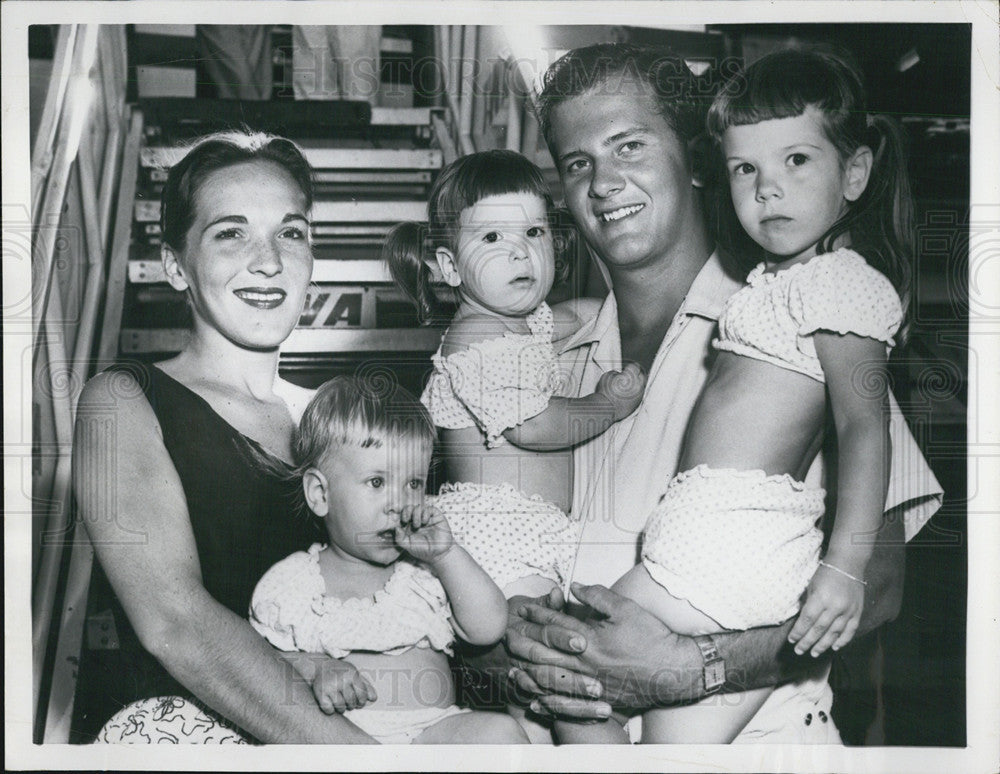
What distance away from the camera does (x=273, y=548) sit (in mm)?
2232

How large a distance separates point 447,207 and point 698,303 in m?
0.61

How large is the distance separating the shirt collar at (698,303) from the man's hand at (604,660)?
0.56 m

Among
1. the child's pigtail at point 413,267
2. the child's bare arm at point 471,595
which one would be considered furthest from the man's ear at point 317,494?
the child's pigtail at point 413,267

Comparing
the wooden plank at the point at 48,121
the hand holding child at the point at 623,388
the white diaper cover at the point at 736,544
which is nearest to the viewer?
the white diaper cover at the point at 736,544

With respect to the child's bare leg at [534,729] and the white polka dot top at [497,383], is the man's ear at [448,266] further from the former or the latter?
the child's bare leg at [534,729]

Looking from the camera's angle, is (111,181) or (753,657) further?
(111,181)

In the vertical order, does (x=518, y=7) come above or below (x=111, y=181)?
above

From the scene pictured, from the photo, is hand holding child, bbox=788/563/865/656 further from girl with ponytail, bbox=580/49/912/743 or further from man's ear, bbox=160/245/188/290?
man's ear, bbox=160/245/188/290

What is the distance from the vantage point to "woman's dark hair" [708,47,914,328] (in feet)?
7.26

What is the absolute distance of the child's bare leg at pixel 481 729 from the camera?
88.7 inches

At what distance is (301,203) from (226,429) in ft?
1.79

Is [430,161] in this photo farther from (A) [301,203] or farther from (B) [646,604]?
(B) [646,604]

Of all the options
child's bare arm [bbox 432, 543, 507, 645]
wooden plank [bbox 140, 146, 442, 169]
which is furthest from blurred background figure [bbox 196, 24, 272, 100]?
child's bare arm [bbox 432, 543, 507, 645]

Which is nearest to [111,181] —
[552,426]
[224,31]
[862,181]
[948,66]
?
[224,31]
